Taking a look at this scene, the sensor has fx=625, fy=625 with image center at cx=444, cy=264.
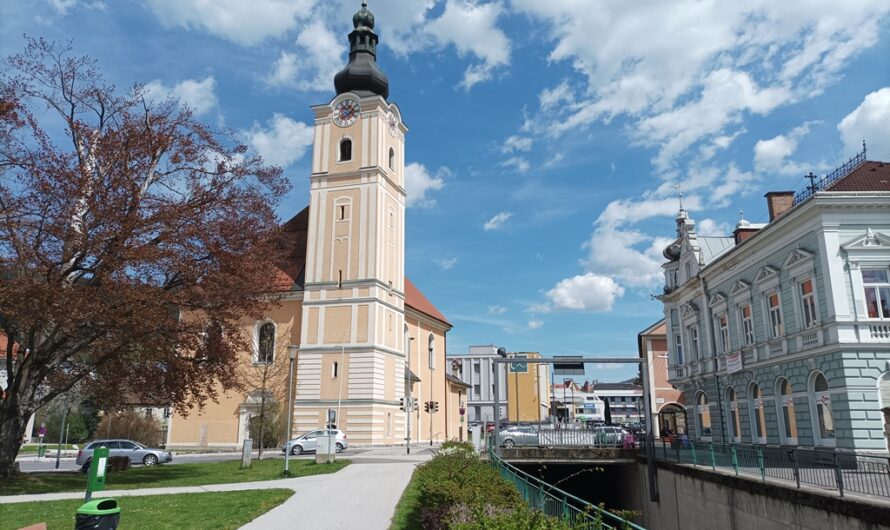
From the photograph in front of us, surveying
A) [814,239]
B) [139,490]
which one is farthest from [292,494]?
[814,239]

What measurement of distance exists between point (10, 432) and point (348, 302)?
24309mm

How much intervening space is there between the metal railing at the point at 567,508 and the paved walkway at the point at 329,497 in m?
2.73

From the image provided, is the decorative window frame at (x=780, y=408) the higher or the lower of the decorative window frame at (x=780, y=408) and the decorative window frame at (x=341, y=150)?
the lower

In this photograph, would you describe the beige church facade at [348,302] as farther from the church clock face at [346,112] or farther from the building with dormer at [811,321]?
the building with dormer at [811,321]

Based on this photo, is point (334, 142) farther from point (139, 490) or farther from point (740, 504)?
point (740, 504)

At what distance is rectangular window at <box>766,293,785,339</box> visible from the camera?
922 inches

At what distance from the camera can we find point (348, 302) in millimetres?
42406

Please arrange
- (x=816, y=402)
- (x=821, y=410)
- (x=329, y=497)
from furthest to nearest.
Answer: (x=816, y=402), (x=821, y=410), (x=329, y=497)

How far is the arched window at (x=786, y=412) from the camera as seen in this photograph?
73.7ft

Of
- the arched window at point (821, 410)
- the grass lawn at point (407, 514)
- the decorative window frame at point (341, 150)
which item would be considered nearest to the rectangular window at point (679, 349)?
the arched window at point (821, 410)

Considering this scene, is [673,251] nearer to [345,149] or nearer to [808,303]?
[808,303]

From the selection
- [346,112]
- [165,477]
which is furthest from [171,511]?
[346,112]

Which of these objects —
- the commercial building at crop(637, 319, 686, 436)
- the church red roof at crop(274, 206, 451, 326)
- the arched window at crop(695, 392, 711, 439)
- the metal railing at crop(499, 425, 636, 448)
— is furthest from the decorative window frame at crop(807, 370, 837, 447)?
the church red roof at crop(274, 206, 451, 326)

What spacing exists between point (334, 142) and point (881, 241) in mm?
36081
